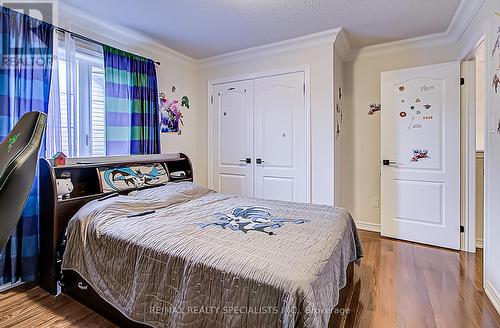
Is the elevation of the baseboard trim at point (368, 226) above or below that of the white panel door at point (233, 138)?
below

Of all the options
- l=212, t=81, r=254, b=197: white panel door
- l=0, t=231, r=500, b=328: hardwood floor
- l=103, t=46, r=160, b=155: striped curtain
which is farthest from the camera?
l=212, t=81, r=254, b=197: white panel door

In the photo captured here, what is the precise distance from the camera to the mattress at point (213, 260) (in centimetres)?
114

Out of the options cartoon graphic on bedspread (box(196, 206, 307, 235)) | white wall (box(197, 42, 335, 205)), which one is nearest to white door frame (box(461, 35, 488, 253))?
white wall (box(197, 42, 335, 205))

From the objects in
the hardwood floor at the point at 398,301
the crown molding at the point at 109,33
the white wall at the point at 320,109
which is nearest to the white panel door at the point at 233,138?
the white wall at the point at 320,109

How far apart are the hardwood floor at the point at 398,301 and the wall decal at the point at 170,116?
2063 millimetres

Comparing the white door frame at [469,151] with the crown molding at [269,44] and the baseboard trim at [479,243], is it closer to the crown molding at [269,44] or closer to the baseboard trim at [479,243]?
the baseboard trim at [479,243]

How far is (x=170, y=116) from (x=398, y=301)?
10.1ft

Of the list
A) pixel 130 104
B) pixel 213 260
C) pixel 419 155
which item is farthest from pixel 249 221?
pixel 419 155

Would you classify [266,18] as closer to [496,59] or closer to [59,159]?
[496,59]

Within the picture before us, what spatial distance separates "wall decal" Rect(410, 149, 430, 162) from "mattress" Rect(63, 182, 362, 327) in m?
1.59

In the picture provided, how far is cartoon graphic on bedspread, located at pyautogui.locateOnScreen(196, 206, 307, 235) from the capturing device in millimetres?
1769

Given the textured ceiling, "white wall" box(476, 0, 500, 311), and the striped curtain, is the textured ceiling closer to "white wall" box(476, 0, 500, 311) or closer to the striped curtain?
the striped curtain

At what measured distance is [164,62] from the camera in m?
3.46

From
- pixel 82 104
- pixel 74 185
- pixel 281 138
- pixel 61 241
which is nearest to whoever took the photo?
pixel 61 241
